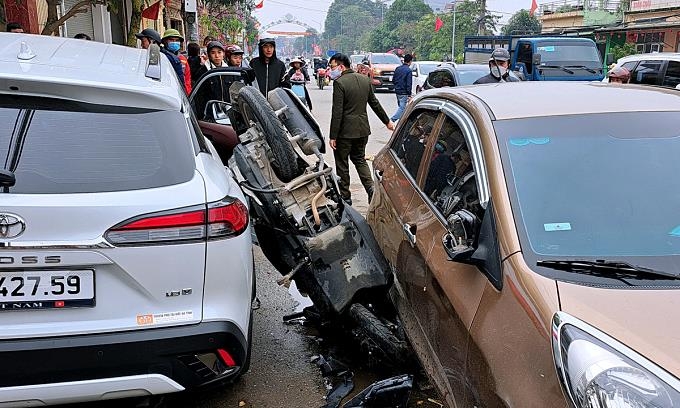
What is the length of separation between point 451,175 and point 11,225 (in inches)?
72.6

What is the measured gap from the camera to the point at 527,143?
2525mm

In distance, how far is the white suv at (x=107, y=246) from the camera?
85.2 inches

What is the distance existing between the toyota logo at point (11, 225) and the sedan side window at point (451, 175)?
1693mm

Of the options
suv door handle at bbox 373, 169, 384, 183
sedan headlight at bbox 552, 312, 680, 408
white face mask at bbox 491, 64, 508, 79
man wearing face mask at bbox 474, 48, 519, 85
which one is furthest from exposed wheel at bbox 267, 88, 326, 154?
white face mask at bbox 491, 64, 508, 79

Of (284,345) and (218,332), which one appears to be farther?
(284,345)

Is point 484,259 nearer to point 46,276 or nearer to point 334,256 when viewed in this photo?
point 334,256

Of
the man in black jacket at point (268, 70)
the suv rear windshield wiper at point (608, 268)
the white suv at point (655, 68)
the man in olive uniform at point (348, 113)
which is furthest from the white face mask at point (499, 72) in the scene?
the suv rear windshield wiper at point (608, 268)

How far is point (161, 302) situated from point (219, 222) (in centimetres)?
39

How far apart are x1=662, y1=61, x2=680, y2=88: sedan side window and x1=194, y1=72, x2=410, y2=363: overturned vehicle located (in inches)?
338

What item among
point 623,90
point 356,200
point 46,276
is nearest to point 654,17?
point 356,200

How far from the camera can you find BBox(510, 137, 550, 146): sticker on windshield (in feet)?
8.27

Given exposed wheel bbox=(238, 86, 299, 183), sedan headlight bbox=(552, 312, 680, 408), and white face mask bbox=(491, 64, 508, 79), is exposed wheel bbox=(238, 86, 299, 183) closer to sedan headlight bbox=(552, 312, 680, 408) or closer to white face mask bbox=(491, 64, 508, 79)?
sedan headlight bbox=(552, 312, 680, 408)

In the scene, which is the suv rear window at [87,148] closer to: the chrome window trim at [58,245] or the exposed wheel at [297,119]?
the chrome window trim at [58,245]

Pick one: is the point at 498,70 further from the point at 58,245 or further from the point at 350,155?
the point at 58,245
